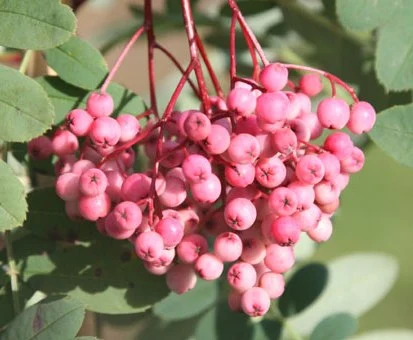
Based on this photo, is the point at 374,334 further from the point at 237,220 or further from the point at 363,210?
the point at 363,210

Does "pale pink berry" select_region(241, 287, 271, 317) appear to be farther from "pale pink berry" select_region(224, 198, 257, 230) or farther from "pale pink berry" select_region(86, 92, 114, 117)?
"pale pink berry" select_region(86, 92, 114, 117)

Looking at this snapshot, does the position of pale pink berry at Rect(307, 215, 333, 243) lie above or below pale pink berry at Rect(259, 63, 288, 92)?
below

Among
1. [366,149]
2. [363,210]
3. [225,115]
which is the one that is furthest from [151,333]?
[363,210]

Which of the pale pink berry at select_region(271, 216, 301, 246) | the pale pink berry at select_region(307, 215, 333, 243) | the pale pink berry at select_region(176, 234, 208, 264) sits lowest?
the pale pink berry at select_region(176, 234, 208, 264)

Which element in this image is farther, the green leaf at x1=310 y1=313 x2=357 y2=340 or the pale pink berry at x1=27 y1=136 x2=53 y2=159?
the green leaf at x1=310 y1=313 x2=357 y2=340

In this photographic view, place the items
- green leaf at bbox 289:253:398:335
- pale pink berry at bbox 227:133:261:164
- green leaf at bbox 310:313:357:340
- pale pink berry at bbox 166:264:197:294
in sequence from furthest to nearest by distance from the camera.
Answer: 1. green leaf at bbox 289:253:398:335
2. green leaf at bbox 310:313:357:340
3. pale pink berry at bbox 166:264:197:294
4. pale pink berry at bbox 227:133:261:164

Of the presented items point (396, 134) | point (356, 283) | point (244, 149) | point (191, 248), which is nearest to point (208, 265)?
point (191, 248)

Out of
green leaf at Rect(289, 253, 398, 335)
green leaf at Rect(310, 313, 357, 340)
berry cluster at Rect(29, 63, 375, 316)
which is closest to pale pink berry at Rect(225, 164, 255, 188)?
berry cluster at Rect(29, 63, 375, 316)

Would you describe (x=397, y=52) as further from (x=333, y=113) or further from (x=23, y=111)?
(x=23, y=111)
